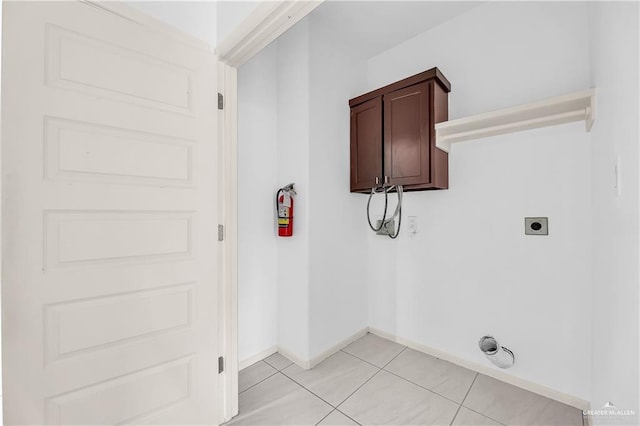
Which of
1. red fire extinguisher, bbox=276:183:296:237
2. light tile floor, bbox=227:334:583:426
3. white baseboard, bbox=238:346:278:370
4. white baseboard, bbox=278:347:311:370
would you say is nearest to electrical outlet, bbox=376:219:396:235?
red fire extinguisher, bbox=276:183:296:237

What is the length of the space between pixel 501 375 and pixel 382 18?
9.36 feet

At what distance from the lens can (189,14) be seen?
1406 millimetres

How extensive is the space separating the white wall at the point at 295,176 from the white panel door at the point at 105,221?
774 millimetres

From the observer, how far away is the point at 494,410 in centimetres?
163

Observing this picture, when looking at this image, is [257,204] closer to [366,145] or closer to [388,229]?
[366,145]

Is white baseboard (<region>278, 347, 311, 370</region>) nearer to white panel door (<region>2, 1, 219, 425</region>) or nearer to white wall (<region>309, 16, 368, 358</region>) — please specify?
white wall (<region>309, 16, 368, 358</region>)

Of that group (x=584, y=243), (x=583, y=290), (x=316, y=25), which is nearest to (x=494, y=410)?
(x=583, y=290)

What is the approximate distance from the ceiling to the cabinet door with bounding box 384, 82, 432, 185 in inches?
24.0

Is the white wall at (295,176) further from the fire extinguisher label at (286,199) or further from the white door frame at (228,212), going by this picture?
the white door frame at (228,212)

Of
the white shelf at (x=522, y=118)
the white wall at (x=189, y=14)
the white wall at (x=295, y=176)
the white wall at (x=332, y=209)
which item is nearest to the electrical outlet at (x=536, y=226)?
the white shelf at (x=522, y=118)

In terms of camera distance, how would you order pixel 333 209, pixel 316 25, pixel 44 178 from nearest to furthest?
pixel 44 178 → pixel 316 25 → pixel 333 209

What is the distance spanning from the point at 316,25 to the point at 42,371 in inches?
102

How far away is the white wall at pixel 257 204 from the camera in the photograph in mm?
2098

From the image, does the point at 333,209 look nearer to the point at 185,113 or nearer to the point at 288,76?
the point at 288,76
